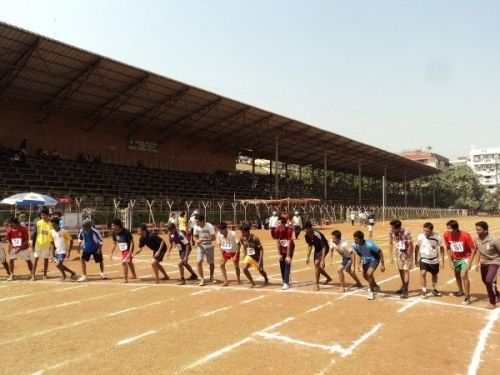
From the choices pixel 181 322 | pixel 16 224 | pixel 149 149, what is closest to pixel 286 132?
pixel 149 149

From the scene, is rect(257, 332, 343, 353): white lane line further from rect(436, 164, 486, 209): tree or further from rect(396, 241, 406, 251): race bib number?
rect(436, 164, 486, 209): tree

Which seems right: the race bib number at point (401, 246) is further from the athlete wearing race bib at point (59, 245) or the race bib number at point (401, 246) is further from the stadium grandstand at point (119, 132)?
the stadium grandstand at point (119, 132)

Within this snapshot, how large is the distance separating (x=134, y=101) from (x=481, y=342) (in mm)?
31288

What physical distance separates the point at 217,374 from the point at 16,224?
9.48 metres

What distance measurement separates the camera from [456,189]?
3816 inches

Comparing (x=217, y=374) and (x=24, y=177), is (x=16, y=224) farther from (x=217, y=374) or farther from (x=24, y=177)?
→ (x=24, y=177)

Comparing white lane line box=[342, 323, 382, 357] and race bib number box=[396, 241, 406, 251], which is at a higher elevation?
race bib number box=[396, 241, 406, 251]

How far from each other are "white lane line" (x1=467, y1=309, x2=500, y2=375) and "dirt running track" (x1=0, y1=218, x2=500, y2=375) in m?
0.02

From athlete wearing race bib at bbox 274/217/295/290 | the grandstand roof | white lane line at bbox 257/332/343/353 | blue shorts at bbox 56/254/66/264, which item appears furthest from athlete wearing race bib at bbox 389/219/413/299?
the grandstand roof

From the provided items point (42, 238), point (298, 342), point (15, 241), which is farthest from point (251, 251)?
point (15, 241)

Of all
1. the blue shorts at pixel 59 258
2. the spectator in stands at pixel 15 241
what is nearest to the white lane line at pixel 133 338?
the blue shorts at pixel 59 258

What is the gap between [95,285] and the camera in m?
12.1

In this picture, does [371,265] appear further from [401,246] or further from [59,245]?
[59,245]

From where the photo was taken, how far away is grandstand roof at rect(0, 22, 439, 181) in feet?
87.8
